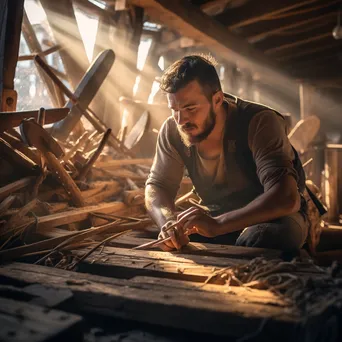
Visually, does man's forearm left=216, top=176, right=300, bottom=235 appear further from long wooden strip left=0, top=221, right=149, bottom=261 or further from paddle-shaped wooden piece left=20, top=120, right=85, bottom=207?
paddle-shaped wooden piece left=20, top=120, right=85, bottom=207

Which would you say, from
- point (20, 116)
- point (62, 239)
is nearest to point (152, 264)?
point (62, 239)

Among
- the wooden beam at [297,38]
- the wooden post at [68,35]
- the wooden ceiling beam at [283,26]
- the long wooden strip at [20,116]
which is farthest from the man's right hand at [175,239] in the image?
the wooden beam at [297,38]

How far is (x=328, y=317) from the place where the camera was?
1.85m

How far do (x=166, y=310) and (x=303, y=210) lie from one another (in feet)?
6.81

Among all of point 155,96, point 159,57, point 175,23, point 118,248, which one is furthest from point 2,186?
point 159,57

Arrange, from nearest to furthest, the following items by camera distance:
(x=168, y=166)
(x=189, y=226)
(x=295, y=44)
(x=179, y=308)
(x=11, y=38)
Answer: (x=179, y=308), (x=189, y=226), (x=168, y=166), (x=11, y=38), (x=295, y=44)

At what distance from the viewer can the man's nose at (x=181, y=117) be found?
3396mm

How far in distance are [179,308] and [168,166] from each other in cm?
206

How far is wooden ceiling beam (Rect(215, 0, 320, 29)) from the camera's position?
260 inches

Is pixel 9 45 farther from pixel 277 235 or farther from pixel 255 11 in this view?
pixel 255 11

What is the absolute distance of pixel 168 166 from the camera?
12.7 ft

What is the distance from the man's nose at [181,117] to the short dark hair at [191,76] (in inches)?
6.9

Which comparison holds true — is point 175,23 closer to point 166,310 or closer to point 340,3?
point 340,3

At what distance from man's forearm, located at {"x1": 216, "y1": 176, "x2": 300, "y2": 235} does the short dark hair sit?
0.97 meters
